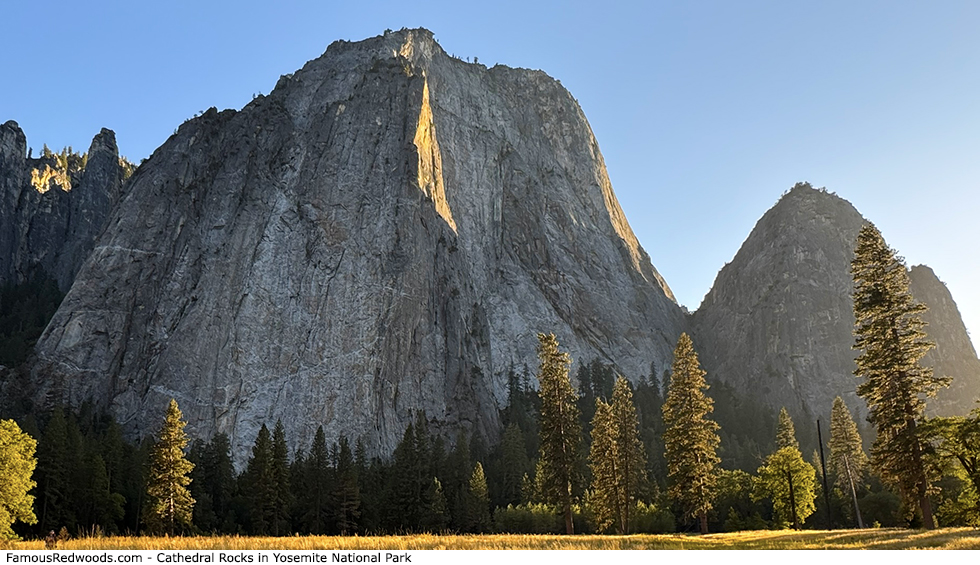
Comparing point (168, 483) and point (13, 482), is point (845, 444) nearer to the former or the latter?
point (168, 483)

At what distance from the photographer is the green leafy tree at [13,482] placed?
44.2 metres

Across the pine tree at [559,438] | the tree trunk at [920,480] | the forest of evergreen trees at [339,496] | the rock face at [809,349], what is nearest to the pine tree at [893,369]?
the tree trunk at [920,480]

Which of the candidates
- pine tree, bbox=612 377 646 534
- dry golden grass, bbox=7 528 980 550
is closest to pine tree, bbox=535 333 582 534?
pine tree, bbox=612 377 646 534

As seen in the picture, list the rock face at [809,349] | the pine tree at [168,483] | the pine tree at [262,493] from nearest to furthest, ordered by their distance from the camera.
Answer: the pine tree at [168,483], the pine tree at [262,493], the rock face at [809,349]

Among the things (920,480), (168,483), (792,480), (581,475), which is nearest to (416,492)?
(168,483)

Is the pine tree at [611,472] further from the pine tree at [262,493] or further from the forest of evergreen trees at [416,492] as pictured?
the pine tree at [262,493]

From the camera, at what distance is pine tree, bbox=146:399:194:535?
55.9m

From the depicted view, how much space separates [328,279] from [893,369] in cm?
11322

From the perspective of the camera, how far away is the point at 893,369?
3566 cm

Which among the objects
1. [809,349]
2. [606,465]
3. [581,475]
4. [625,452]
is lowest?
[581,475]

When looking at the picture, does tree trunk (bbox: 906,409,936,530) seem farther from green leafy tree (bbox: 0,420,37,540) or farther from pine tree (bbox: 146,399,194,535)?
pine tree (bbox: 146,399,194,535)

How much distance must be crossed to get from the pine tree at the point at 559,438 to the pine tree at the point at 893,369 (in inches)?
722
